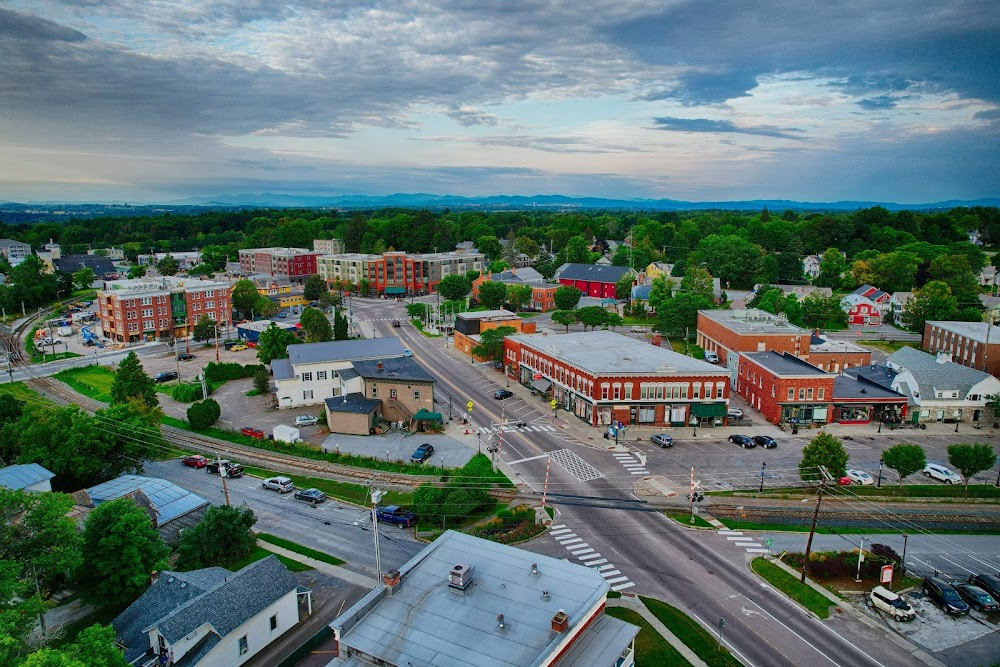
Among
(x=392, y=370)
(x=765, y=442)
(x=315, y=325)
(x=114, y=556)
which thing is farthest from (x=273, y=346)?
(x=765, y=442)

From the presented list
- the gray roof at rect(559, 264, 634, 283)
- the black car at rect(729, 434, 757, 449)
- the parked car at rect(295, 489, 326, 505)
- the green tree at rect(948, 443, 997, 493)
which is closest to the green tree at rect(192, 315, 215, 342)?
the parked car at rect(295, 489, 326, 505)

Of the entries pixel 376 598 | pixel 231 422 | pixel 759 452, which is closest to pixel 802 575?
pixel 759 452

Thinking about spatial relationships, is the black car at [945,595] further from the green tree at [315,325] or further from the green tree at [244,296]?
the green tree at [244,296]

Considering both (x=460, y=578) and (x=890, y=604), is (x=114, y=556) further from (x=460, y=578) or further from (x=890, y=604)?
(x=890, y=604)

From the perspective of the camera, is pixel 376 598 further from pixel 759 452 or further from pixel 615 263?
pixel 615 263

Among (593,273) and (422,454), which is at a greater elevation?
(593,273)

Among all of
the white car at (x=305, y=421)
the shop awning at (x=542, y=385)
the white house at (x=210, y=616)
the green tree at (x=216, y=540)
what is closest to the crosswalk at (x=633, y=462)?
the shop awning at (x=542, y=385)
